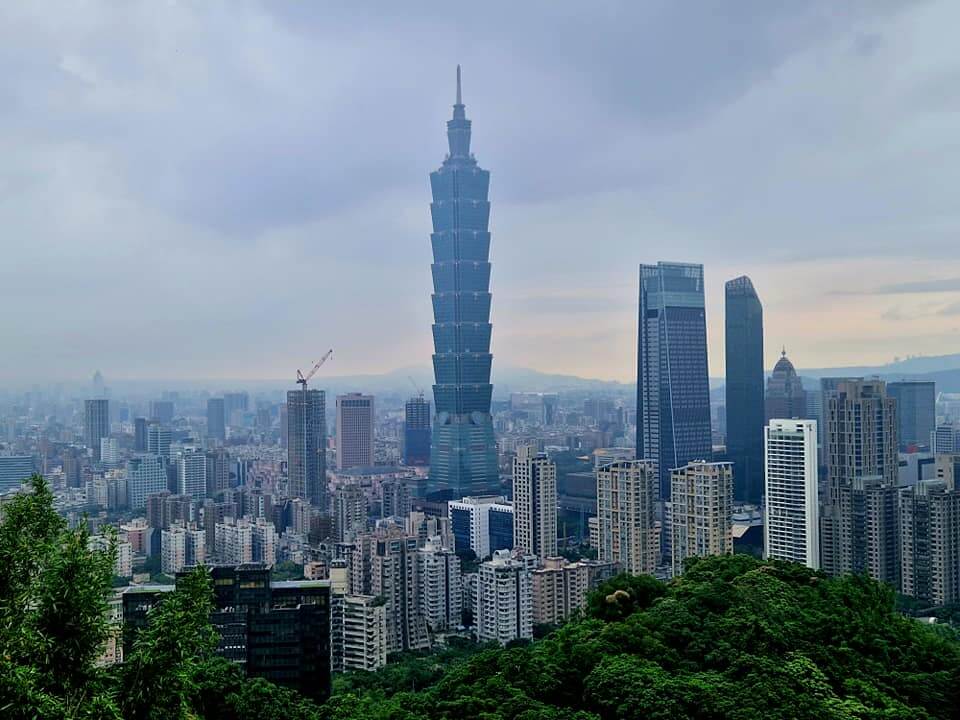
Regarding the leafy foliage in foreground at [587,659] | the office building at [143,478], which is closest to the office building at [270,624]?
the leafy foliage in foreground at [587,659]

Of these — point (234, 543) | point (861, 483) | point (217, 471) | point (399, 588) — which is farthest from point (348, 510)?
point (861, 483)

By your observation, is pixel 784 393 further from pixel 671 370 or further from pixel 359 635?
pixel 359 635

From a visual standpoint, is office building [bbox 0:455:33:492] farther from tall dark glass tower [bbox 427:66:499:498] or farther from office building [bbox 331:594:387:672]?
tall dark glass tower [bbox 427:66:499:498]

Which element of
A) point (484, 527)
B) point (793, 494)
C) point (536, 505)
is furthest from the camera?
point (484, 527)

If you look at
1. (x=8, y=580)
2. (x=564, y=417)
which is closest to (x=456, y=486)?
(x=564, y=417)

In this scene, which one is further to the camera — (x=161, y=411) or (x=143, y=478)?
(x=161, y=411)

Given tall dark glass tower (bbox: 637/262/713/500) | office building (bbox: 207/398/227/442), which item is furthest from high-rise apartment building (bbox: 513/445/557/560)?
office building (bbox: 207/398/227/442)

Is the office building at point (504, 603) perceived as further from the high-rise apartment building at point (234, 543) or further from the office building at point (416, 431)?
the office building at point (416, 431)

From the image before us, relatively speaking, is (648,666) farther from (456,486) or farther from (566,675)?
(456,486)
